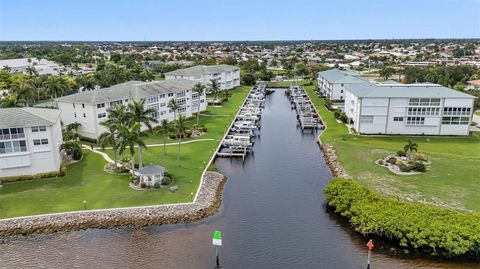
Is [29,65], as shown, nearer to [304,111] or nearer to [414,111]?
[304,111]

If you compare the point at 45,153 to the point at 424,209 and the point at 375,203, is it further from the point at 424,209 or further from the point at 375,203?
the point at 424,209

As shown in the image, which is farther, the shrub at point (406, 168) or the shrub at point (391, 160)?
the shrub at point (391, 160)

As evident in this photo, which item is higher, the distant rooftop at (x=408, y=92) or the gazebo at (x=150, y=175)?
the distant rooftop at (x=408, y=92)

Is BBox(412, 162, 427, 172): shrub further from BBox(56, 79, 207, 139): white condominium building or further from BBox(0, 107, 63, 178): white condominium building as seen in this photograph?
BBox(0, 107, 63, 178): white condominium building

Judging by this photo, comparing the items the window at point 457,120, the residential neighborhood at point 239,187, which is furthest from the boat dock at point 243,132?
the window at point 457,120

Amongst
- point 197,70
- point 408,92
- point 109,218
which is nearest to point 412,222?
point 109,218

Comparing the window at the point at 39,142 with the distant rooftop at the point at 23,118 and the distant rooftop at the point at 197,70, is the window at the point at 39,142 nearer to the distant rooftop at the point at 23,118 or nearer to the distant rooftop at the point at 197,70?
the distant rooftop at the point at 23,118

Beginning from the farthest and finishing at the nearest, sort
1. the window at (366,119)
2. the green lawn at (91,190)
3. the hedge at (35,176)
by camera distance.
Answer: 1. the window at (366,119)
2. the hedge at (35,176)
3. the green lawn at (91,190)
